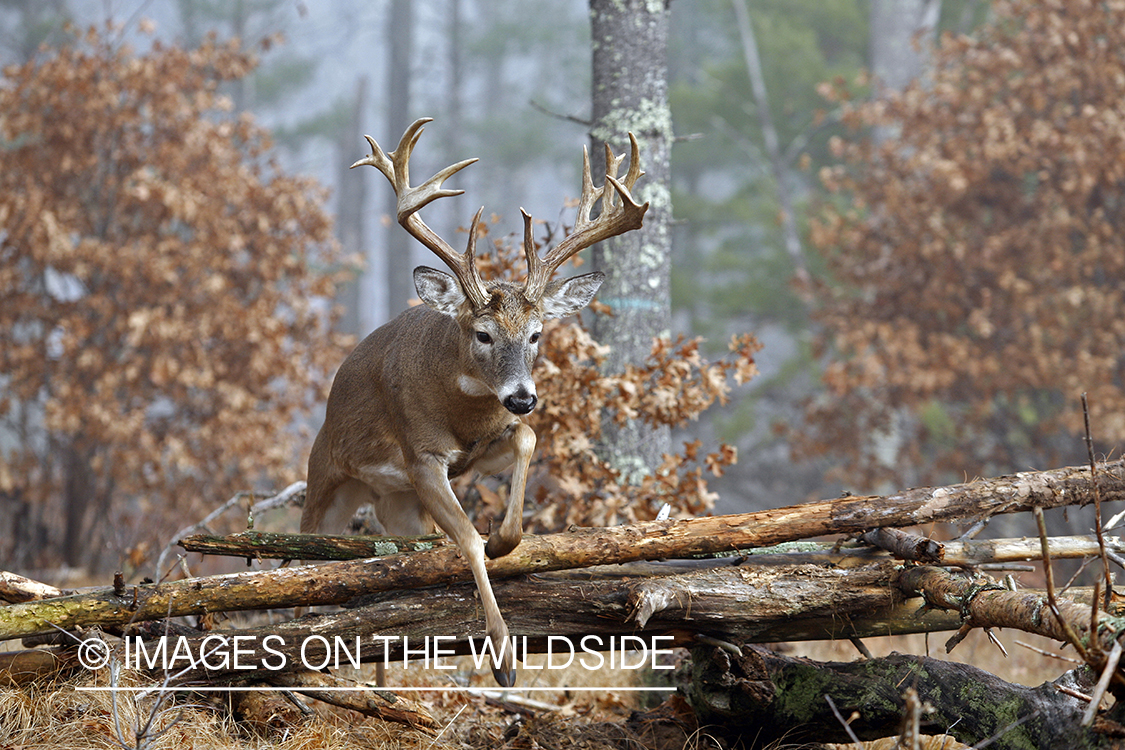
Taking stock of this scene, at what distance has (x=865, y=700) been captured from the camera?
402 centimetres

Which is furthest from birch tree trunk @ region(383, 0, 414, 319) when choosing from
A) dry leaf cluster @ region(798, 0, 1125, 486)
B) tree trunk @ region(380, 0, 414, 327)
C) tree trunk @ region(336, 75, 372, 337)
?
dry leaf cluster @ region(798, 0, 1125, 486)

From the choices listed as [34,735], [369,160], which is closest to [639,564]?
[369,160]

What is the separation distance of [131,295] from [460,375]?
6.79 metres

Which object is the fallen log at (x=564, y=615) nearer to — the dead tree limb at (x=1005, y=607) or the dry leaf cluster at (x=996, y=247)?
the dead tree limb at (x=1005, y=607)

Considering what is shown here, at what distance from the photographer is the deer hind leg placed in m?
4.06

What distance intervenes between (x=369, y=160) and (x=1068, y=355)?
329 inches

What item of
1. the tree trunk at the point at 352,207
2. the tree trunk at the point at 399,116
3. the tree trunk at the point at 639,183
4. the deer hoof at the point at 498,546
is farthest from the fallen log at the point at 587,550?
the tree trunk at the point at 352,207

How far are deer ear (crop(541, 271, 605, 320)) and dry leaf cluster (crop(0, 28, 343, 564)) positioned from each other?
6.13 metres

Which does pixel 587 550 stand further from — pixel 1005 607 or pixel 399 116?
pixel 399 116

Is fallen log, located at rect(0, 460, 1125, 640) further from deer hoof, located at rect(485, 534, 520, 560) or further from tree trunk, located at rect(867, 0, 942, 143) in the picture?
tree trunk, located at rect(867, 0, 942, 143)

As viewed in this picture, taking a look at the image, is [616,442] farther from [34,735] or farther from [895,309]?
[895,309]

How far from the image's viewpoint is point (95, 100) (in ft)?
32.6

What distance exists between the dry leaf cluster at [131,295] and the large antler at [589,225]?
6237mm

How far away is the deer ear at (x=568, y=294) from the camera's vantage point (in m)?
4.68
